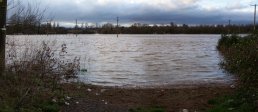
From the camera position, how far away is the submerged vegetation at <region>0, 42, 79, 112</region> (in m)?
10.6

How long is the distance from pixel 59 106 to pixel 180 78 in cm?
1281

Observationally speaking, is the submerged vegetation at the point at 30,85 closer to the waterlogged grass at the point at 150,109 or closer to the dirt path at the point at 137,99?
the dirt path at the point at 137,99

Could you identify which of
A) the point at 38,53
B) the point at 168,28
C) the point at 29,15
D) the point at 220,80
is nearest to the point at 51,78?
the point at 38,53

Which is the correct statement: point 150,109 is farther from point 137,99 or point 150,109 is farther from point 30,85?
point 30,85

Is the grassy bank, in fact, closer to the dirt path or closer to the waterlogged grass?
the dirt path

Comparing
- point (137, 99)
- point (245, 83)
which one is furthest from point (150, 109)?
point (245, 83)

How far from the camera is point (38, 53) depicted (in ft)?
44.0

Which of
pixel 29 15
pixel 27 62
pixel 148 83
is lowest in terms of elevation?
pixel 148 83

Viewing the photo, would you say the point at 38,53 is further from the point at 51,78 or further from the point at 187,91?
the point at 187,91

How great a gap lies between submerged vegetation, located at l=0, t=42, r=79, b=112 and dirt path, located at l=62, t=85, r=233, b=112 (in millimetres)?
502

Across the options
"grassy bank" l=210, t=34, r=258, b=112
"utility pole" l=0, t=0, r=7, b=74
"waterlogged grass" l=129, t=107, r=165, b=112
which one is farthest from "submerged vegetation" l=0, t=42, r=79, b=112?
"grassy bank" l=210, t=34, r=258, b=112

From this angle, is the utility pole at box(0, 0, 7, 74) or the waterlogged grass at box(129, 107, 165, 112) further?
the waterlogged grass at box(129, 107, 165, 112)

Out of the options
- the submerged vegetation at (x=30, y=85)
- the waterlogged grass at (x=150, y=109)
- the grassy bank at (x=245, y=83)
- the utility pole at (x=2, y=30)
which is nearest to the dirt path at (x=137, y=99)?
the waterlogged grass at (x=150, y=109)

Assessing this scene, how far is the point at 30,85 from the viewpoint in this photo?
11.2 metres
